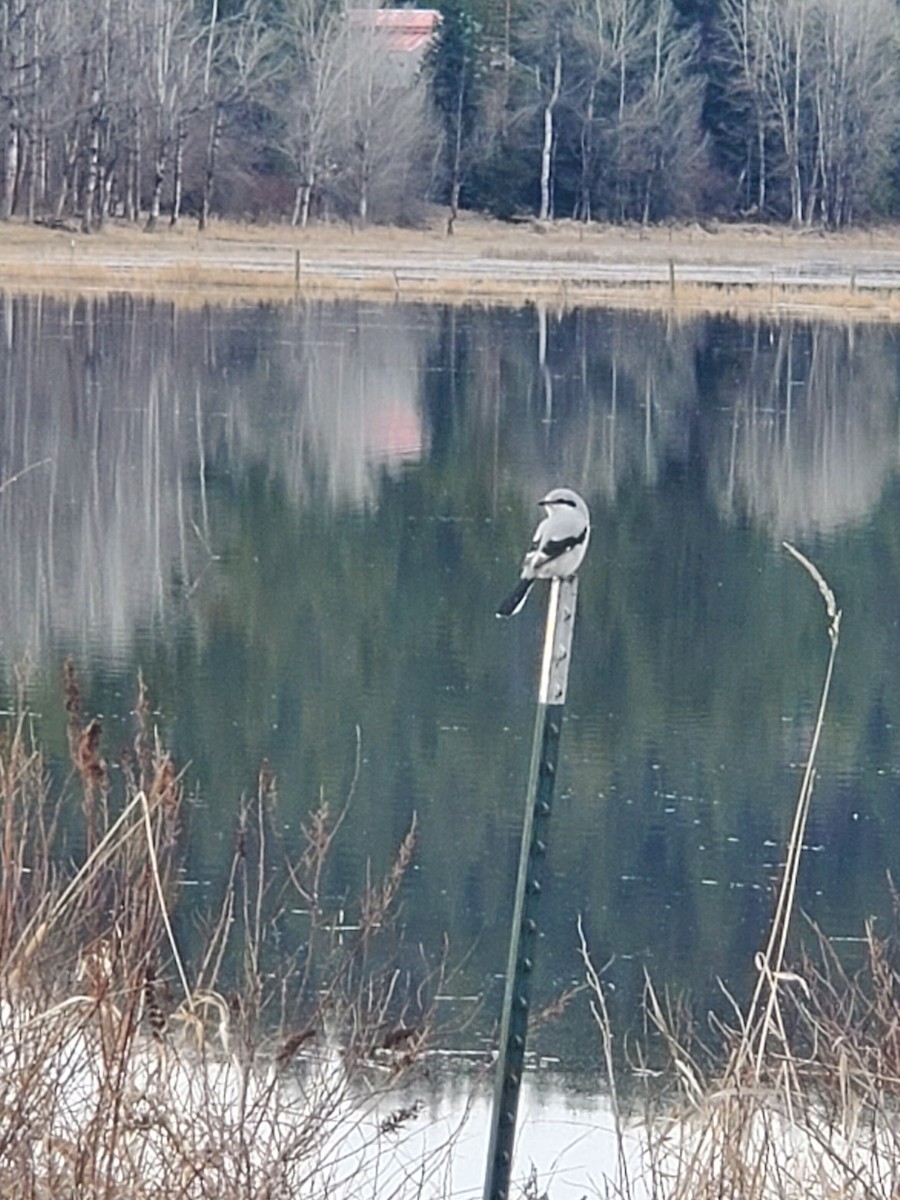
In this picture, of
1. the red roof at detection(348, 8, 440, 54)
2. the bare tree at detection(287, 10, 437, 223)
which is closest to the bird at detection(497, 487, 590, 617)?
the bare tree at detection(287, 10, 437, 223)

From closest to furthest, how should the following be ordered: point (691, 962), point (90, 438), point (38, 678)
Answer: point (691, 962) → point (38, 678) → point (90, 438)

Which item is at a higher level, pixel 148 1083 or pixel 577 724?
pixel 148 1083

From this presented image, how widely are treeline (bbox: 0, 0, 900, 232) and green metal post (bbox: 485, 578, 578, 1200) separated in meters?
44.6

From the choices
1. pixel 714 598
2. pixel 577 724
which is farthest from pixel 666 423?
pixel 577 724

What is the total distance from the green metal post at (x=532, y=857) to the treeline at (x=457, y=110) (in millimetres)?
44625

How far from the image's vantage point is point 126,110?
49156 mm

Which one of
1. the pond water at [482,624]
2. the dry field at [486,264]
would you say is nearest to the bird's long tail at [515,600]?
the pond water at [482,624]

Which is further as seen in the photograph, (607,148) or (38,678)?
(607,148)

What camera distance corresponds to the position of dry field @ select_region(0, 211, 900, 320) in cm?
3697

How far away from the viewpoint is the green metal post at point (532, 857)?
351cm

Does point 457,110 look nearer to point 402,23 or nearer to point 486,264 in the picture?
A: point 402,23

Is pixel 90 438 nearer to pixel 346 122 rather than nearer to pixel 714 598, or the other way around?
pixel 714 598

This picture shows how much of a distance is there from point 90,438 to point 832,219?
4177 centimetres

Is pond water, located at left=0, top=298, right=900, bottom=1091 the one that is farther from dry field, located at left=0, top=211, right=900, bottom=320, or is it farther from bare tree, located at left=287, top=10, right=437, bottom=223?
bare tree, located at left=287, top=10, right=437, bottom=223
